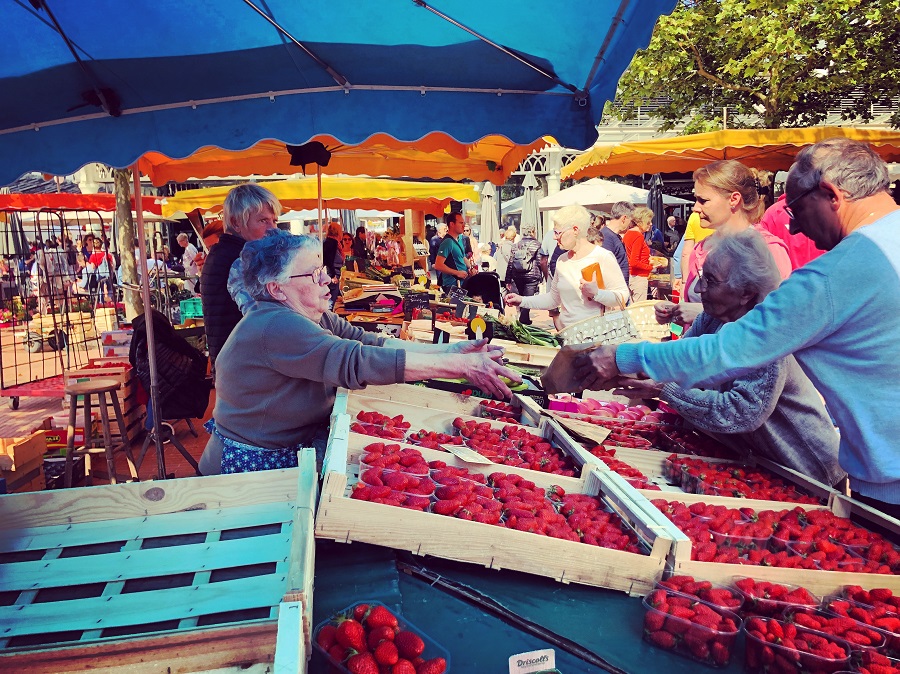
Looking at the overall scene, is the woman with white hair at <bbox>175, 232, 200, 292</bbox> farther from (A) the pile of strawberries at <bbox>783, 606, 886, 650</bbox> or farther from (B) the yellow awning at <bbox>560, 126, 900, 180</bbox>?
(A) the pile of strawberries at <bbox>783, 606, 886, 650</bbox>

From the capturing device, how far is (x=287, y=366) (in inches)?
107

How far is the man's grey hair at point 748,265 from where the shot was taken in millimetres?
2639

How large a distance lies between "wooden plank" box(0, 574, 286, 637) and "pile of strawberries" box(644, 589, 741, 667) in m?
0.93

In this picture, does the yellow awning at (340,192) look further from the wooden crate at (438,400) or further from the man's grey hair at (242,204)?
the wooden crate at (438,400)

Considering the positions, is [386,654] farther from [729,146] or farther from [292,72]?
[729,146]

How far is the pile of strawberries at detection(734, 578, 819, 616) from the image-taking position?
5.68 ft

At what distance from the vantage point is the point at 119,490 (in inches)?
76.3

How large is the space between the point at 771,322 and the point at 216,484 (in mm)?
1731

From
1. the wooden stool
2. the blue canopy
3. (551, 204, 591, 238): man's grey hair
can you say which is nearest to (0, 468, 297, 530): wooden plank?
the blue canopy

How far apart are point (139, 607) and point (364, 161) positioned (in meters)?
6.45

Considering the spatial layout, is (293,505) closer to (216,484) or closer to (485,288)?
(216,484)

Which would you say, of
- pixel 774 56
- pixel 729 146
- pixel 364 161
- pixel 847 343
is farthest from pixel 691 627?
pixel 774 56

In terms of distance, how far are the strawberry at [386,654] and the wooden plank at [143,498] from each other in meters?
0.61

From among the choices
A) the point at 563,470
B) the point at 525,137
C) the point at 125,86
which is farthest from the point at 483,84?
the point at 563,470
